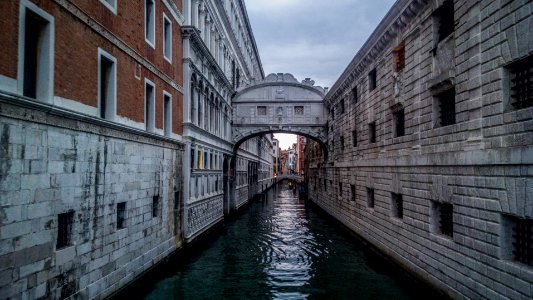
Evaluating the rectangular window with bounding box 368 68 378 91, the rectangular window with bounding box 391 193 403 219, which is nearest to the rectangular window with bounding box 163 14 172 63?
the rectangular window with bounding box 368 68 378 91

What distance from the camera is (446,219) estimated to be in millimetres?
9773

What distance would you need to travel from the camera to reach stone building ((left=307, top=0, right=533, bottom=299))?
6867 mm

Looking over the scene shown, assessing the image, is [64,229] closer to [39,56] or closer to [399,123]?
[39,56]

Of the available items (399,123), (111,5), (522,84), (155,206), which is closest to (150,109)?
(155,206)

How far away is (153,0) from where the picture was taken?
1222 centimetres

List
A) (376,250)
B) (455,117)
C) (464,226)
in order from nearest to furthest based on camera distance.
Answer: (464,226) < (455,117) < (376,250)

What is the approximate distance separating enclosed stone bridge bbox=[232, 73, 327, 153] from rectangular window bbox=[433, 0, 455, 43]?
17790mm

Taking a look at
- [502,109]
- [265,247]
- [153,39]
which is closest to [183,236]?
[265,247]

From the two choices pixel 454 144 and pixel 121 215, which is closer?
pixel 454 144

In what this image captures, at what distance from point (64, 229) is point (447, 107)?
942 cm

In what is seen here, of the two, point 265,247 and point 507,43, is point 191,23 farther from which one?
point 507,43

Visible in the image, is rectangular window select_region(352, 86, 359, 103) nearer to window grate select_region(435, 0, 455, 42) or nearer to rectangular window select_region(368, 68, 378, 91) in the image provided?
rectangular window select_region(368, 68, 378, 91)

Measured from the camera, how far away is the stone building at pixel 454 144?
6.87 meters

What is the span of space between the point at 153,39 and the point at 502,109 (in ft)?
32.9
